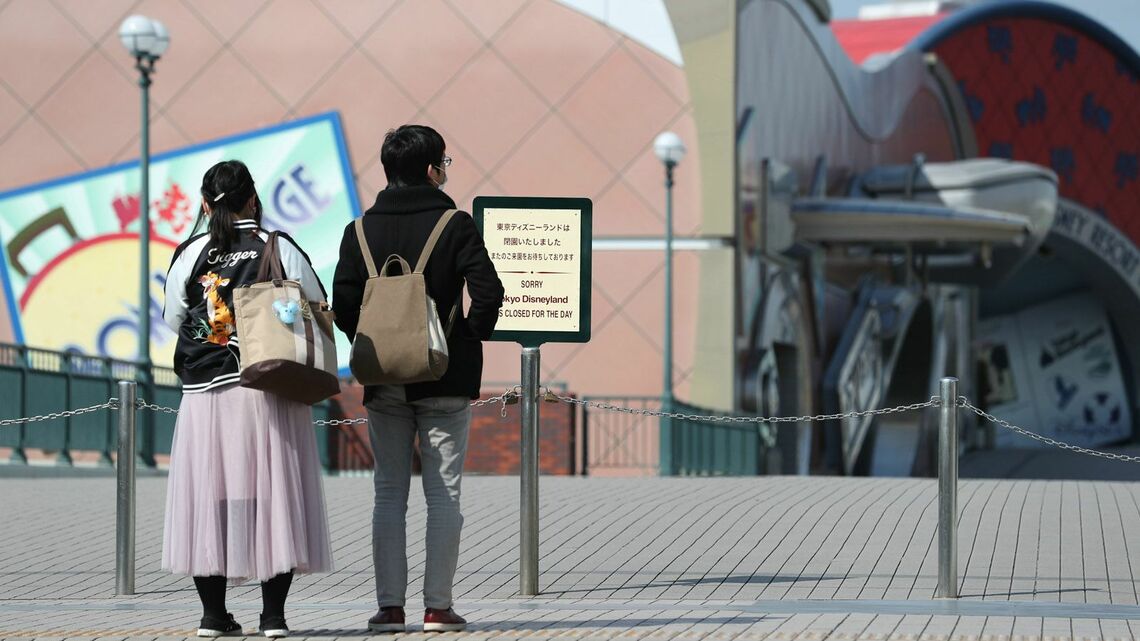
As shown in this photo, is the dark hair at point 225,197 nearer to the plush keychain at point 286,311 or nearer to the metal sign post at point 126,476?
the plush keychain at point 286,311

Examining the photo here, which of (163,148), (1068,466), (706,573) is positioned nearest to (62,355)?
(163,148)

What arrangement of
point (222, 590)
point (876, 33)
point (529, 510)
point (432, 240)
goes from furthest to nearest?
point (876, 33)
point (529, 510)
point (432, 240)
point (222, 590)

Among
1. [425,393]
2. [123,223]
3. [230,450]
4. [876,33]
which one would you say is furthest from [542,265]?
[876,33]

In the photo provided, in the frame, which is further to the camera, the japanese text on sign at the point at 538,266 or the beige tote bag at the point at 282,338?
the japanese text on sign at the point at 538,266

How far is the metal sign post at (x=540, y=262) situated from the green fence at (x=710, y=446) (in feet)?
49.4

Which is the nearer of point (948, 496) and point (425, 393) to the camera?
point (425, 393)

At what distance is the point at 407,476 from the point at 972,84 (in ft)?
154

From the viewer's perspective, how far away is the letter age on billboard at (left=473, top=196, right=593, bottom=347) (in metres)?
9.12

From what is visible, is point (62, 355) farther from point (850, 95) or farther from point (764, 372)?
point (850, 95)

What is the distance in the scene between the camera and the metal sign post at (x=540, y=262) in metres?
9.11

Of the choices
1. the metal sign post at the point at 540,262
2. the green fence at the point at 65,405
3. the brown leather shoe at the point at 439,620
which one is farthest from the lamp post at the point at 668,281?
the brown leather shoe at the point at 439,620

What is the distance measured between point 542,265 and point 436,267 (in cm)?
215

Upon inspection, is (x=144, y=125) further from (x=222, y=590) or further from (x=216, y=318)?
(x=222, y=590)

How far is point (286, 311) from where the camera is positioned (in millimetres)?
6691
